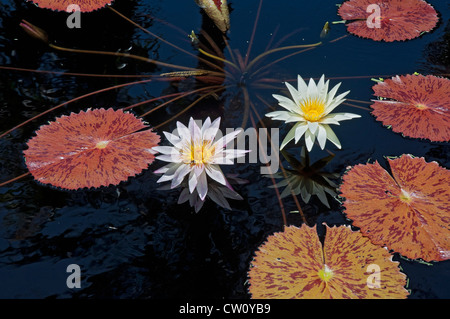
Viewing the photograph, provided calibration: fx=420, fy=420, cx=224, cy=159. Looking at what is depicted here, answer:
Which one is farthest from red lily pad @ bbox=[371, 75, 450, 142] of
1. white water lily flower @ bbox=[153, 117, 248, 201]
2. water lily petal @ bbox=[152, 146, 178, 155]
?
water lily petal @ bbox=[152, 146, 178, 155]

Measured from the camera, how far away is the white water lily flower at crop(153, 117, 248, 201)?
6.64 feet

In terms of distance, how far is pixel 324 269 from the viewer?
172cm

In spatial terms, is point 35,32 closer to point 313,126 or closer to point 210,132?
point 210,132

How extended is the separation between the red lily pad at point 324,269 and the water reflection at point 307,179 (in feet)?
0.82

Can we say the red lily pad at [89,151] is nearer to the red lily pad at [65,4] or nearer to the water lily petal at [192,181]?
the water lily petal at [192,181]

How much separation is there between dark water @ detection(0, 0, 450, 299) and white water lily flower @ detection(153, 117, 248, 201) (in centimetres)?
10

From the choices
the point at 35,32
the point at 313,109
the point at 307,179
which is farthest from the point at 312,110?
the point at 35,32

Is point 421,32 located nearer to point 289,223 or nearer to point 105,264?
point 289,223

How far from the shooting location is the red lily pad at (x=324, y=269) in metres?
1.65

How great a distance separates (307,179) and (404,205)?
47cm

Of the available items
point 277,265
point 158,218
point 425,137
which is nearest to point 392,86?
point 425,137

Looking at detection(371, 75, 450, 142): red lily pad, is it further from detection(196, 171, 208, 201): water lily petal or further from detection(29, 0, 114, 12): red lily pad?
detection(29, 0, 114, 12): red lily pad

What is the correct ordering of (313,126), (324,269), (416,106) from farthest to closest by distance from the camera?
(416,106)
(313,126)
(324,269)
